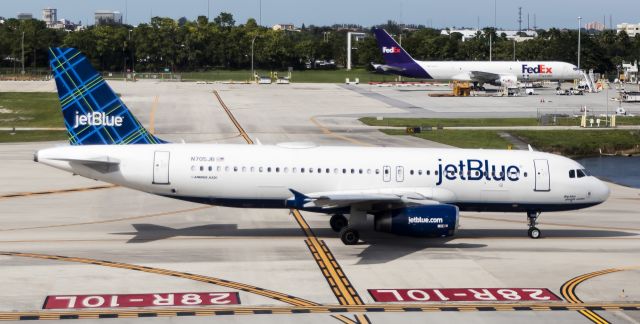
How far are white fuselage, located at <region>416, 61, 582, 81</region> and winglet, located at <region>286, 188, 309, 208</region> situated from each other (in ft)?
341

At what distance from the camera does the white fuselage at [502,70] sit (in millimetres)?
140000

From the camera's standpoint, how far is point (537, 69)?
141875mm

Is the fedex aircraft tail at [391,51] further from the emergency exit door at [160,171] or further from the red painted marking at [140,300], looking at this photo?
the red painted marking at [140,300]

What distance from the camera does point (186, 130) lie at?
83.2 metres

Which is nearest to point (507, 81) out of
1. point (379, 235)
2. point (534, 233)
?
point (534, 233)

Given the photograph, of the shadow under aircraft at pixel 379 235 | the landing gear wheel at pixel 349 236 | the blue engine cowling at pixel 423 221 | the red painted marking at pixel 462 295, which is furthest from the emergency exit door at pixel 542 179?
the red painted marking at pixel 462 295

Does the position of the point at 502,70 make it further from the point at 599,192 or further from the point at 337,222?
the point at 337,222

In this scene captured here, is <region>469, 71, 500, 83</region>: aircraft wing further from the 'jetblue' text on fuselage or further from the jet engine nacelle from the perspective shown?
the 'jetblue' text on fuselage

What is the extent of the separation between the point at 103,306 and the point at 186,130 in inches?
2176

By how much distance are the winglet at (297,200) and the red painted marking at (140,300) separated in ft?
23.2

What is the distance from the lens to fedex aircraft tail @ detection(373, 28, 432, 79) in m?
136

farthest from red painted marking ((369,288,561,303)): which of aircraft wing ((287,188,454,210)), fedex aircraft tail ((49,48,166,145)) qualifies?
fedex aircraft tail ((49,48,166,145))

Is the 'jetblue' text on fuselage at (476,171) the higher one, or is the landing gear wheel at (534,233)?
the 'jetblue' text on fuselage at (476,171)

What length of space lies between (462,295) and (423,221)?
6.28 m
